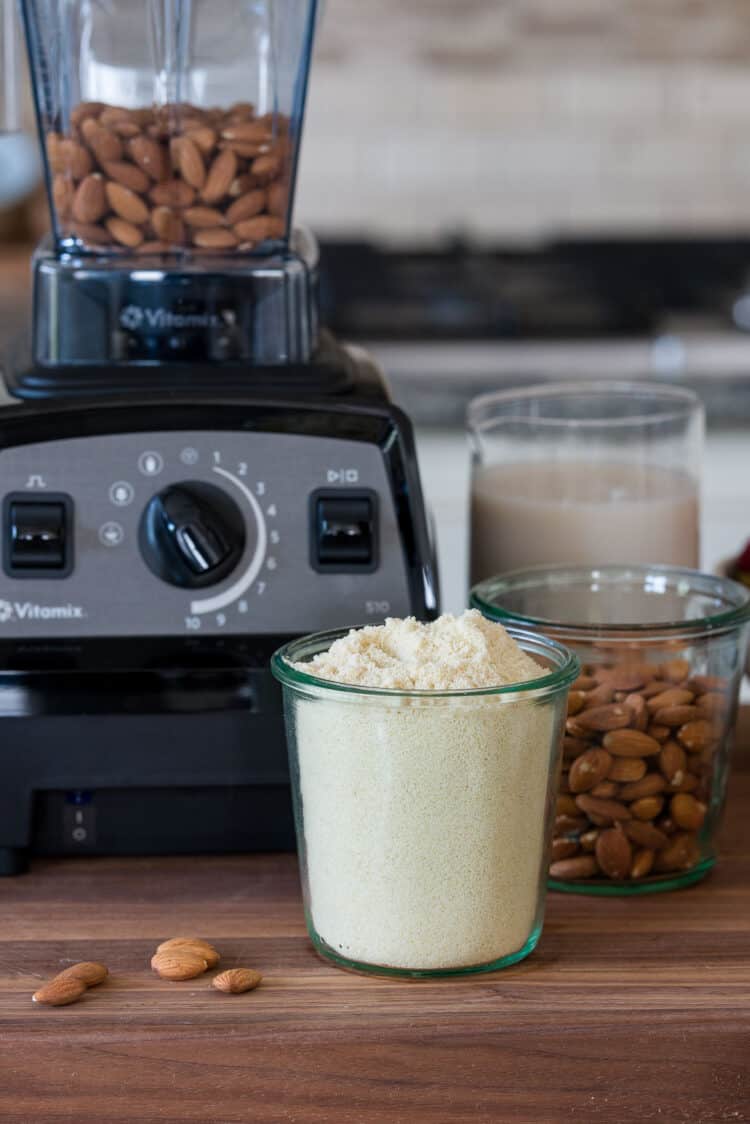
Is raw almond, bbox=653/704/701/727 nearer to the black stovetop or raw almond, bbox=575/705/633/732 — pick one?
raw almond, bbox=575/705/633/732

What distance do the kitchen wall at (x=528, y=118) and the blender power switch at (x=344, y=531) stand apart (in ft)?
7.81

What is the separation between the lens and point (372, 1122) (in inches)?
21.3

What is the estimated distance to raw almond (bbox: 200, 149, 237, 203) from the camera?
80 cm

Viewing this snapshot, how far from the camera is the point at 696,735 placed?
688 mm

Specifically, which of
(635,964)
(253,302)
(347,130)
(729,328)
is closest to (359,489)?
(253,302)

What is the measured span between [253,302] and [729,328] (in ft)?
6.73

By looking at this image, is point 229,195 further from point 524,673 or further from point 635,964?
point 635,964

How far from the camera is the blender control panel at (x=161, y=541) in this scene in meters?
0.71

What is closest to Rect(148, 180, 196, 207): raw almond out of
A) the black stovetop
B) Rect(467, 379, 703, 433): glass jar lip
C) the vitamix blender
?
the vitamix blender

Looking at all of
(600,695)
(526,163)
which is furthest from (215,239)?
(526,163)

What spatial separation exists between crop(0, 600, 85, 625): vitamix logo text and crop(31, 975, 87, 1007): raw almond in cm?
19

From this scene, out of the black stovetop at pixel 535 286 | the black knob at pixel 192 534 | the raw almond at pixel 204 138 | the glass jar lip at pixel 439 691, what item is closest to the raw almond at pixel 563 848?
the glass jar lip at pixel 439 691

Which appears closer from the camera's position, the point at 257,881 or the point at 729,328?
the point at 257,881

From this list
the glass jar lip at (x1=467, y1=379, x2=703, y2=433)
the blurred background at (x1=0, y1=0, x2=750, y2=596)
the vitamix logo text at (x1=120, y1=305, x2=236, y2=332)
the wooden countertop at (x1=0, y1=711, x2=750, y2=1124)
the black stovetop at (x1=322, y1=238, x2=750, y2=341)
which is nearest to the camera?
the wooden countertop at (x1=0, y1=711, x2=750, y2=1124)
